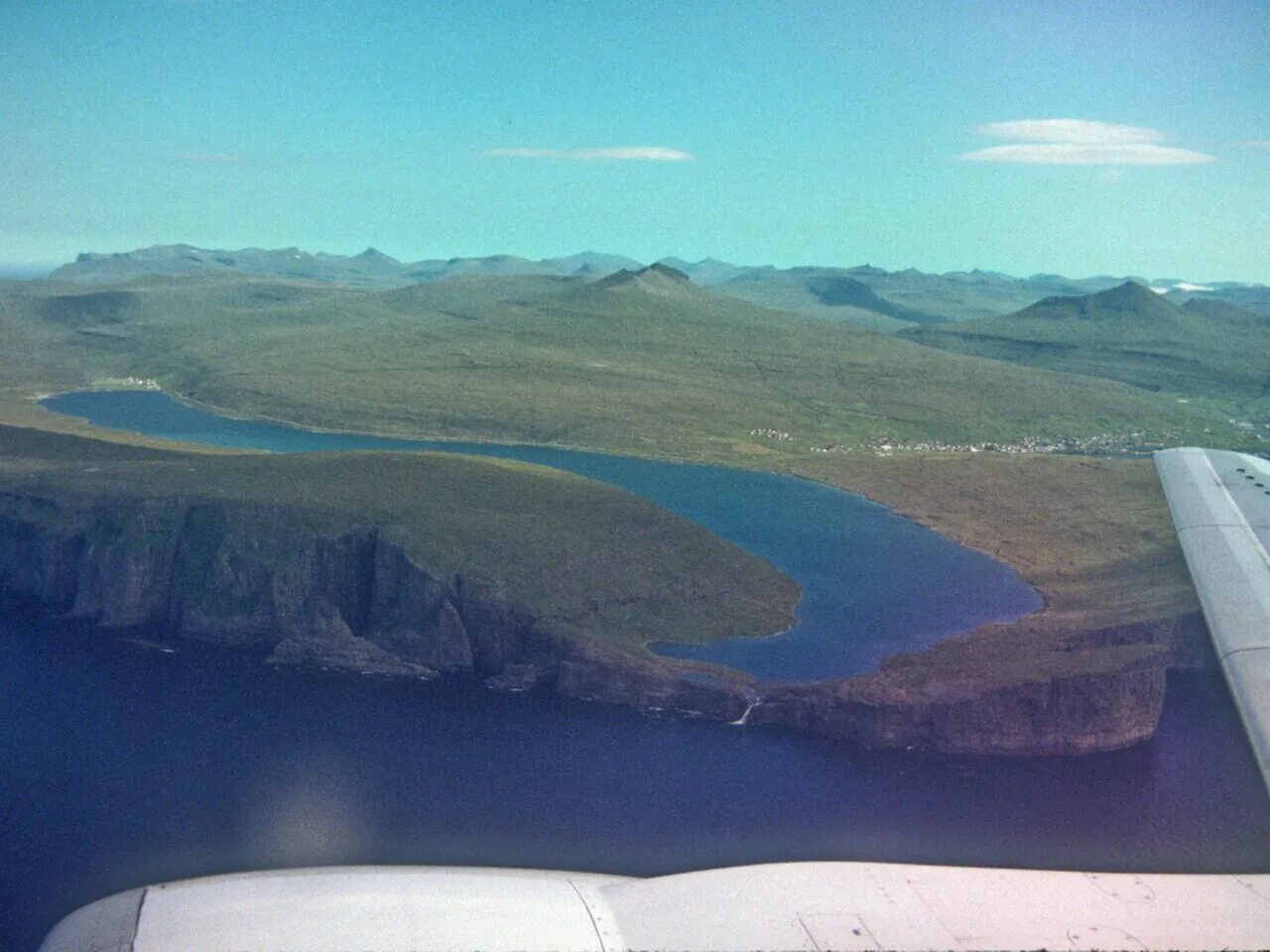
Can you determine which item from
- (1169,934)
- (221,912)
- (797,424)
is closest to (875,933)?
(1169,934)

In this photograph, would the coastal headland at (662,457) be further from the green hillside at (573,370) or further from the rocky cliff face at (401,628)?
the green hillside at (573,370)

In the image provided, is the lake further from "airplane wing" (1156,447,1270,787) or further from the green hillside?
"airplane wing" (1156,447,1270,787)

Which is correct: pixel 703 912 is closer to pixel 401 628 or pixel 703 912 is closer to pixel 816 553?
pixel 401 628

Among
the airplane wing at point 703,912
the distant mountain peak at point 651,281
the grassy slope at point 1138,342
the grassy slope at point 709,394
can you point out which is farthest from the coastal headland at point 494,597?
the distant mountain peak at point 651,281

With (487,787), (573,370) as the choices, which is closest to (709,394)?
(573,370)

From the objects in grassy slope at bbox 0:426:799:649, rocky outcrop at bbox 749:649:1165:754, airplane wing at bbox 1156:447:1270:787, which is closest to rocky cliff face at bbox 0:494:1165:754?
rocky outcrop at bbox 749:649:1165:754

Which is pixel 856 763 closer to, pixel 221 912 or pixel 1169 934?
pixel 1169 934

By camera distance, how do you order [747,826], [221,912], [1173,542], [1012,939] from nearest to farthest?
[1012,939] < [221,912] < [747,826] < [1173,542]
